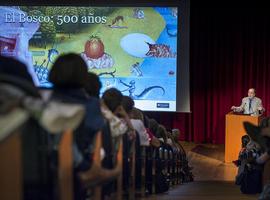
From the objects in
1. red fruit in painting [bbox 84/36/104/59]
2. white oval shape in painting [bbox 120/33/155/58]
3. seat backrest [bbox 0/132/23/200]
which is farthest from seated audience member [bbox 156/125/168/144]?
seat backrest [bbox 0/132/23/200]

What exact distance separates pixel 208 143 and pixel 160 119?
1106 millimetres

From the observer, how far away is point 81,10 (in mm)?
8711

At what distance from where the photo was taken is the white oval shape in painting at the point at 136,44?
8.73 metres

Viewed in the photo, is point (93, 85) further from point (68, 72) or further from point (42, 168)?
point (42, 168)

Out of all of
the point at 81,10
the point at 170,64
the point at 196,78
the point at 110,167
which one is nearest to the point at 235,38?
the point at 196,78

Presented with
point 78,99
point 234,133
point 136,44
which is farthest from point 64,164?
point 136,44

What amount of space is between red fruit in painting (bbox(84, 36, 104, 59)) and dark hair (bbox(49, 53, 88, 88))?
6.87 metres

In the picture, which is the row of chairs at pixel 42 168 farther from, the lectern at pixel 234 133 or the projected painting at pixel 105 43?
the projected painting at pixel 105 43

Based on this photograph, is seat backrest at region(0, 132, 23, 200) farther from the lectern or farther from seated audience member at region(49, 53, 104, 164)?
the lectern

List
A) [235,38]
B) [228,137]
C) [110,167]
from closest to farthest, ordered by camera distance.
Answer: [110,167] < [228,137] < [235,38]

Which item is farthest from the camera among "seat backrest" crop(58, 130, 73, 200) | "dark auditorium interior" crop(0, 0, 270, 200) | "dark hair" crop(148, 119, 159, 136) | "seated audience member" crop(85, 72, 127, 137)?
"dark hair" crop(148, 119, 159, 136)

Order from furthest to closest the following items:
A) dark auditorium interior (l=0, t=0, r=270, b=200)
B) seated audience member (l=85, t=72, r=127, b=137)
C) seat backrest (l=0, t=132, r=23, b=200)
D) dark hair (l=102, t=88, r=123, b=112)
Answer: dark auditorium interior (l=0, t=0, r=270, b=200) < dark hair (l=102, t=88, r=123, b=112) < seated audience member (l=85, t=72, r=127, b=137) < seat backrest (l=0, t=132, r=23, b=200)

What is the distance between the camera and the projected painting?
8664 mm

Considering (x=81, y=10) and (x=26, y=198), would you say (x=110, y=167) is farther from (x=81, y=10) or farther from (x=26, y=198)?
(x=81, y=10)
